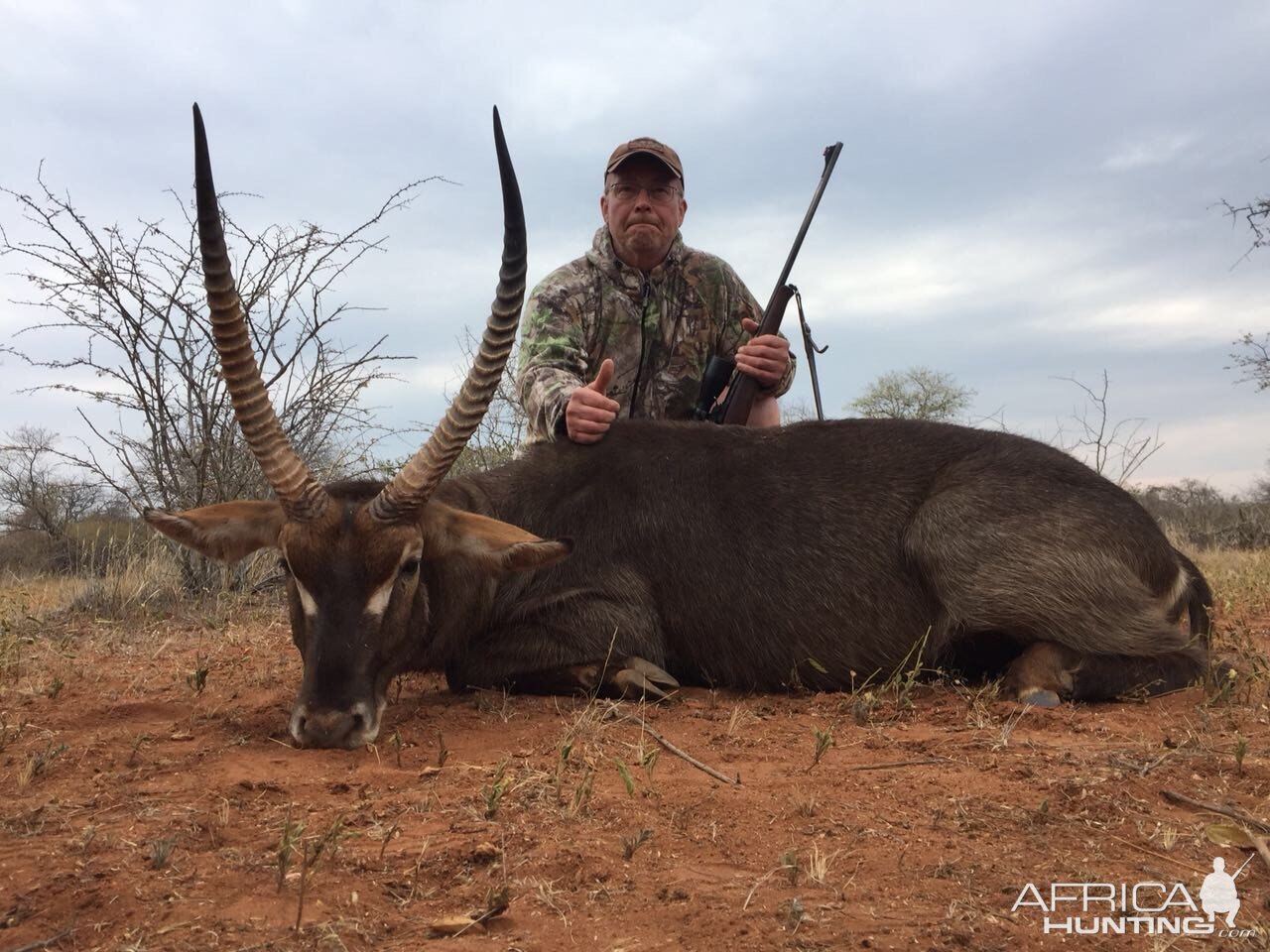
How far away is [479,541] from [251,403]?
3.21 ft

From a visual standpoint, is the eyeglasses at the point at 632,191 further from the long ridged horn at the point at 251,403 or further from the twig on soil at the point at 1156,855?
the twig on soil at the point at 1156,855

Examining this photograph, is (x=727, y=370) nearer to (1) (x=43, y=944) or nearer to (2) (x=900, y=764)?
(2) (x=900, y=764)

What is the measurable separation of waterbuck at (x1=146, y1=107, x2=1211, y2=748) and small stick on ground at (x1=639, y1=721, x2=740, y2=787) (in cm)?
73

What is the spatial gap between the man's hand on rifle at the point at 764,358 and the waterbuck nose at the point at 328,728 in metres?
3.34

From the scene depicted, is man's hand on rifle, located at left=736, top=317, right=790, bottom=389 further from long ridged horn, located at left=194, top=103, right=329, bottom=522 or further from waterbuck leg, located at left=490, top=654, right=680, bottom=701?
long ridged horn, located at left=194, top=103, right=329, bottom=522

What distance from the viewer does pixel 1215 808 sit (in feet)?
8.45

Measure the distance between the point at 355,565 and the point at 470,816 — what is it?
1302 millimetres

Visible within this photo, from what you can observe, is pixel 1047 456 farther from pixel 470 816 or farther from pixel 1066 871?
pixel 470 816

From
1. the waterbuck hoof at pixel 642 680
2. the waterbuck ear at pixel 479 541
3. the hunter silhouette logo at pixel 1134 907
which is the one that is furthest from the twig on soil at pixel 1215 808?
the waterbuck ear at pixel 479 541

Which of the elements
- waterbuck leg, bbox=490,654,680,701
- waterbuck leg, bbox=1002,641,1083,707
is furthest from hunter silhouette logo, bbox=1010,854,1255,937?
waterbuck leg, bbox=490,654,680,701

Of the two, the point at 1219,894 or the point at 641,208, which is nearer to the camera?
the point at 1219,894

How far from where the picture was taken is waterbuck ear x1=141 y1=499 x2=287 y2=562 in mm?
3938

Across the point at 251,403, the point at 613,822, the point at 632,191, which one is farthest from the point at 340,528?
the point at 632,191

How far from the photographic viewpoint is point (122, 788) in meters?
2.87
